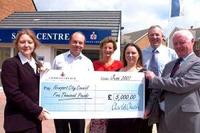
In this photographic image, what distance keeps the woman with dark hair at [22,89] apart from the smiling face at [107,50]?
60.0 inches

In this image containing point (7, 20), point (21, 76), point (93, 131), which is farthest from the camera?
point (7, 20)

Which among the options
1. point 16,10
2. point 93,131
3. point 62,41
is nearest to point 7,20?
point 16,10

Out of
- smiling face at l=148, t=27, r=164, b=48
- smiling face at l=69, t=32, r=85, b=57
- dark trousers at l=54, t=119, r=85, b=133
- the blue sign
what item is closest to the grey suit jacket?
smiling face at l=148, t=27, r=164, b=48

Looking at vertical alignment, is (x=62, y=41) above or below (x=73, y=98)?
above

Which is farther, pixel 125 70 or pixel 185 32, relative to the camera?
pixel 125 70

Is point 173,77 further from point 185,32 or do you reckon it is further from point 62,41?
point 62,41

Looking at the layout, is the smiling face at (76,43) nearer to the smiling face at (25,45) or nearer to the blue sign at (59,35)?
the smiling face at (25,45)

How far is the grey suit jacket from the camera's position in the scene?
5.05m

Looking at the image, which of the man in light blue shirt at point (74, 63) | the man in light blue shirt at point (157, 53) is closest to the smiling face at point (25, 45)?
the man in light blue shirt at point (74, 63)

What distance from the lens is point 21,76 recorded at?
485cm

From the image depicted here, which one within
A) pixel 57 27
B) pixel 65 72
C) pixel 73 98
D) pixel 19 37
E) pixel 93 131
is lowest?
pixel 93 131

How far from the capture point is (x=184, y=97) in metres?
5.10

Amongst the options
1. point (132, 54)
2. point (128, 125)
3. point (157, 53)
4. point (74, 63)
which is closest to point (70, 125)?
point (74, 63)

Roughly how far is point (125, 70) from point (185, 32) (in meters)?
1.13
